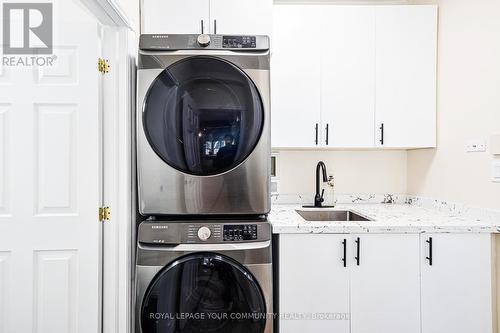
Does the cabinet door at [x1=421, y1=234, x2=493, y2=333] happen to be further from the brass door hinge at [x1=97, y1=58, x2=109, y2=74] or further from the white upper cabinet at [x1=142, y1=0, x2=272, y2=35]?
the brass door hinge at [x1=97, y1=58, x2=109, y2=74]

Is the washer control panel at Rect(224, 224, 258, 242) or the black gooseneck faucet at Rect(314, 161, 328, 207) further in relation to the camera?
the black gooseneck faucet at Rect(314, 161, 328, 207)

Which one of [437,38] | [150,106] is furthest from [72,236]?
[437,38]

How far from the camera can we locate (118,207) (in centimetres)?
155

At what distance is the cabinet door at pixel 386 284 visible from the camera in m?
1.57

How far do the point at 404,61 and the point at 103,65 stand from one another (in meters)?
1.86

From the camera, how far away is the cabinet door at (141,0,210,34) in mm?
1892

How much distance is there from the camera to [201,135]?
1.55 metres

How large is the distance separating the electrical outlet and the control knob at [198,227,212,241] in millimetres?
1567

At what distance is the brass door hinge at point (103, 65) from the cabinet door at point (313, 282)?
1.25m

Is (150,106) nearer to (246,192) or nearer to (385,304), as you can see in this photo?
(246,192)

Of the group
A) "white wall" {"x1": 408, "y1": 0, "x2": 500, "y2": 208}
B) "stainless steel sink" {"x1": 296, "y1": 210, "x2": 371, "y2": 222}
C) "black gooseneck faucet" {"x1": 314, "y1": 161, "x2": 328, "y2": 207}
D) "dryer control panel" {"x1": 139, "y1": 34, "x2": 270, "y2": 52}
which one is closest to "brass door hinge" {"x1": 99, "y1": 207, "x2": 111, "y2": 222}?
"dryer control panel" {"x1": 139, "y1": 34, "x2": 270, "y2": 52}

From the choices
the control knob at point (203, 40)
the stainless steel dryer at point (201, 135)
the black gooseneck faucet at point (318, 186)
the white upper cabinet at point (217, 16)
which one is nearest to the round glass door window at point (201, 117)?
the stainless steel dryer at point (201, 135)

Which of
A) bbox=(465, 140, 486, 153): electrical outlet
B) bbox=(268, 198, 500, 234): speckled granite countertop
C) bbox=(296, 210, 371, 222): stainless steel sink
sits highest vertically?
bbox=(465, 140, 486, 153): electrical outlet

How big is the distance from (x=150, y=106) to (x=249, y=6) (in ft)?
3.07
